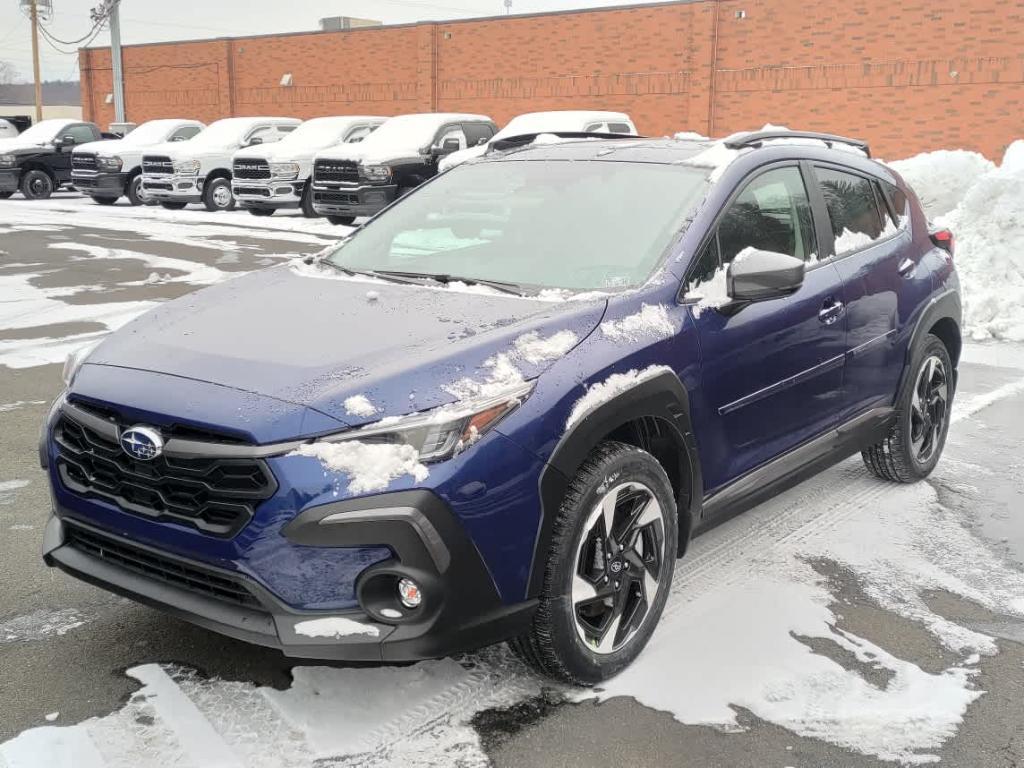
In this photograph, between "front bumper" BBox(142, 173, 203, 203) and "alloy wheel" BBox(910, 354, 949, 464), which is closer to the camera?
"alloy wheel" BBox(910, 354, 949, 464)

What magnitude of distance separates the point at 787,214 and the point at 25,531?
3.58 meters

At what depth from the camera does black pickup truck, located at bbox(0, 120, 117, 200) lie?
81.9 feet

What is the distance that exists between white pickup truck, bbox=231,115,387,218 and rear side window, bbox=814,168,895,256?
16058 millimetres

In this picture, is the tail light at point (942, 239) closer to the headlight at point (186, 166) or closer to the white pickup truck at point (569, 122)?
the white pickup truck at point (569, 122)

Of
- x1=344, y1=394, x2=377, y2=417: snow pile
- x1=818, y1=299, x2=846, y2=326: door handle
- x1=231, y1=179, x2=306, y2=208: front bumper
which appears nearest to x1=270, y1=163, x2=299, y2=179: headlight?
x1=231, y1=179, x2=306, y2=208: front bumper

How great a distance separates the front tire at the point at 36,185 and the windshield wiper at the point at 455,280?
2442 cm

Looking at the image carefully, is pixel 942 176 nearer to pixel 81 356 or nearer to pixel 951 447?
pixel 951 447

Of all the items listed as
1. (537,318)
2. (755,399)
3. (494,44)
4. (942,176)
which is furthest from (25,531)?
(494,44)

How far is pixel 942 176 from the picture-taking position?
1396 cm

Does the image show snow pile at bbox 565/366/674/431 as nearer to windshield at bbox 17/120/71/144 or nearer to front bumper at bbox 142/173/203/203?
front bumper at bbox 142/173/203/203

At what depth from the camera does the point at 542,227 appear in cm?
409

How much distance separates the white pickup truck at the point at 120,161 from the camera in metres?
23.0

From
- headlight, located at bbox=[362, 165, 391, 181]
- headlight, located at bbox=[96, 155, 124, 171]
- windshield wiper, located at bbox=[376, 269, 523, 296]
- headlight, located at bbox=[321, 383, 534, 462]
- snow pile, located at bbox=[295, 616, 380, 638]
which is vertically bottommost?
snow pile, located at bbox=[295, 616, 380, 638]

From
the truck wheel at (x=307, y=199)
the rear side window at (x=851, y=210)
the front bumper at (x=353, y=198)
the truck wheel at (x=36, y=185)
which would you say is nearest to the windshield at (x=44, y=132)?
the truck wheel at (x=36, y=185)
